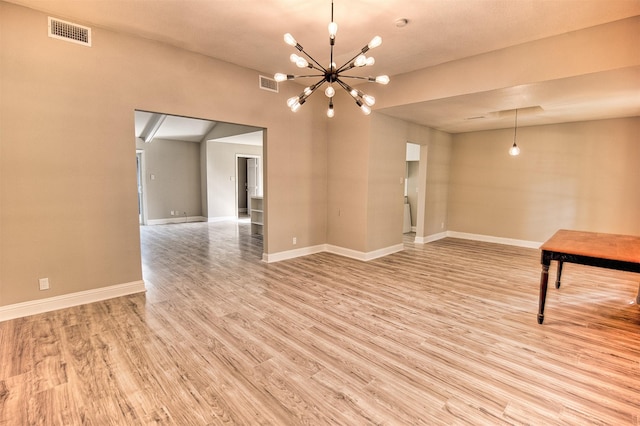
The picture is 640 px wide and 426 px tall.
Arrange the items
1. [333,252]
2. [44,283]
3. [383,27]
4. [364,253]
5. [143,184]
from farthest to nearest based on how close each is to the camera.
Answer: [143,184]
[333,252]
[364,253]
[383,27]
[44,283]

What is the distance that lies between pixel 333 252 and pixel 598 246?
12.7ft

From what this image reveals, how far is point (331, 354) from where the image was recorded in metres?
2.46

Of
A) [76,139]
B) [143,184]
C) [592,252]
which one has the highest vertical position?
[76,139]

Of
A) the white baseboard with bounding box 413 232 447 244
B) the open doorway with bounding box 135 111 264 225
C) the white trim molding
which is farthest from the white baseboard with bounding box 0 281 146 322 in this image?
the open doorway with bounding box 135 111 264 225

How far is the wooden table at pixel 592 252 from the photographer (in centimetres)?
249

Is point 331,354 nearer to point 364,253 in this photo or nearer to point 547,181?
point 364,253

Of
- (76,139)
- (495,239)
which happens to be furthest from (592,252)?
(76,139)

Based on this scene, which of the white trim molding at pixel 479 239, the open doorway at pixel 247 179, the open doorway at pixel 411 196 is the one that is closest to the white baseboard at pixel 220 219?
the open doorway at pixel 247 179

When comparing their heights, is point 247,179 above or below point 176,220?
above

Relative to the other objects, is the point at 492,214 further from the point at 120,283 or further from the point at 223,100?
the point at 120,283

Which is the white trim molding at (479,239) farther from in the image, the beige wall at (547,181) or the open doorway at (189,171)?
the open doorway at (189,171)

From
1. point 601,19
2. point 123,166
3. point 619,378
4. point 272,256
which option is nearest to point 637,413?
point 619,378

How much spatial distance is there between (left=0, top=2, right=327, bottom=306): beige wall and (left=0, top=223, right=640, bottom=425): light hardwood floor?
52 cm

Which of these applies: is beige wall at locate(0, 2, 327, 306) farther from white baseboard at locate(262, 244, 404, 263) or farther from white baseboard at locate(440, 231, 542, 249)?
white baseboard at locate(440, 231, 542, 249)
